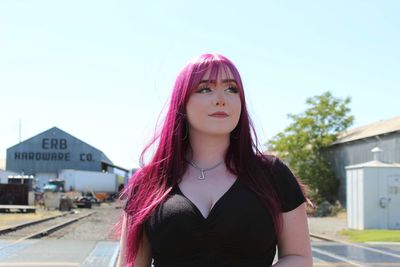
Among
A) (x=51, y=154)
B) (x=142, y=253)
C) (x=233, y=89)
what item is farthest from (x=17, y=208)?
(x=51, y=154)

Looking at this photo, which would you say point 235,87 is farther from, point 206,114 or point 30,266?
point 30,266

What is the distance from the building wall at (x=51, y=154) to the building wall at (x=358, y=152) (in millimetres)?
44258

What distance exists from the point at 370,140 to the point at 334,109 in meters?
4.66

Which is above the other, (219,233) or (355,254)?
(219,233)

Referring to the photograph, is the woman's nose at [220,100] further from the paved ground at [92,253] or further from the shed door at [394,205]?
the shed door at [394,205]

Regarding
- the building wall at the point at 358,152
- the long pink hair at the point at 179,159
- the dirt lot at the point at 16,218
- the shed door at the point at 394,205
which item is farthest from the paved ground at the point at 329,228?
the long pink hair at the point at 179,159

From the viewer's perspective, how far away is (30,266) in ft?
33.4

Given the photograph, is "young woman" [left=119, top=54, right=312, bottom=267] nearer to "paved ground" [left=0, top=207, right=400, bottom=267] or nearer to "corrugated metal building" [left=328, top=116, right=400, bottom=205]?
"paved ground" [left=0, top=207, right=400, bottom=267]

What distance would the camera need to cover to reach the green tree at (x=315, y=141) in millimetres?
38562

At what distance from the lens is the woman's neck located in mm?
2336

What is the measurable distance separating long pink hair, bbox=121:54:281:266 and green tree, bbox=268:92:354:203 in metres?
36.4

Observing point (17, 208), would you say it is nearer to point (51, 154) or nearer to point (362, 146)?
point (362, 146)

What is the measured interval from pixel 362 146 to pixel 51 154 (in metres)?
49.7

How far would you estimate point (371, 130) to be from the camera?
1473 inches
